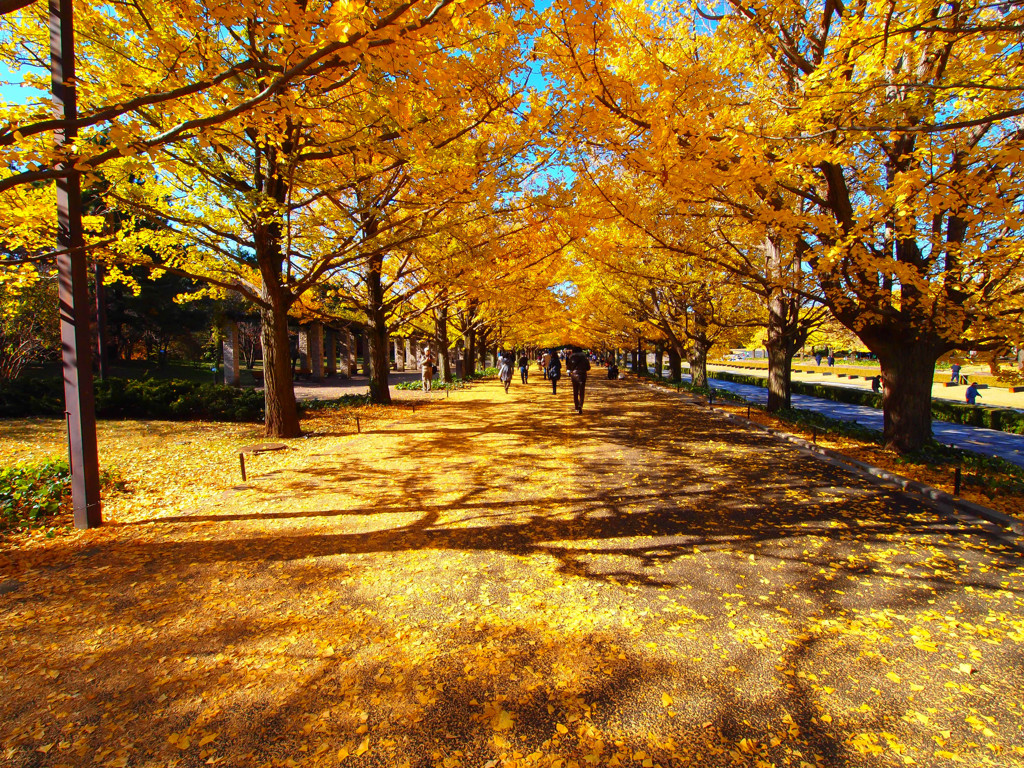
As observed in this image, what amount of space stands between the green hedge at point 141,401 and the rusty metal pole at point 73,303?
22.8 feet

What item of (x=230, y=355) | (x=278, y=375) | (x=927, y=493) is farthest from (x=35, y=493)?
(x=230, y=355)

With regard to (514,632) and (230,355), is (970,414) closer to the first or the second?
(514,632)

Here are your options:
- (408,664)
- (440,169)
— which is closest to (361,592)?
(408,664)

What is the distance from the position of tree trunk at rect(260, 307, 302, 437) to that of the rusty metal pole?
4067 mm

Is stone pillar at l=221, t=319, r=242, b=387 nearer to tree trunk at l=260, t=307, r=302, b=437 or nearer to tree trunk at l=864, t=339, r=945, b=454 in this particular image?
tree trunk at l=260, t=307, r=302, b=437

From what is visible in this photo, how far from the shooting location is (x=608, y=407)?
15.1 m

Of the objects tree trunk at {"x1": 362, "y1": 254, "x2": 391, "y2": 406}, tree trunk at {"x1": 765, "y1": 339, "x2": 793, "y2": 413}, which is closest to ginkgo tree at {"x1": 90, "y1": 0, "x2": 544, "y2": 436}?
tree trunk at {"x1": 362, "y1": 254, "x2": 391, "y2": 406}

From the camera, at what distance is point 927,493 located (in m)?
5.82

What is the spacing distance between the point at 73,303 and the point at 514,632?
5.05 meters

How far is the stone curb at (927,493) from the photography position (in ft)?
15.4

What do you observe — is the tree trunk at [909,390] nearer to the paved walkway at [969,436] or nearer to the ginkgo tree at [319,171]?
the paved walkway at [969,436]

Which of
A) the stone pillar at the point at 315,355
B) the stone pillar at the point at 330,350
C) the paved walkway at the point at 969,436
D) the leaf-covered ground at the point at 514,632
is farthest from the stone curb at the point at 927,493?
the stone pillar at the point at 330,350

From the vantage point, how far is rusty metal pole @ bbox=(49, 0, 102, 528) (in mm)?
4586

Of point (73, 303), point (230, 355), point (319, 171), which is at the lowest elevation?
point (73, 303)
